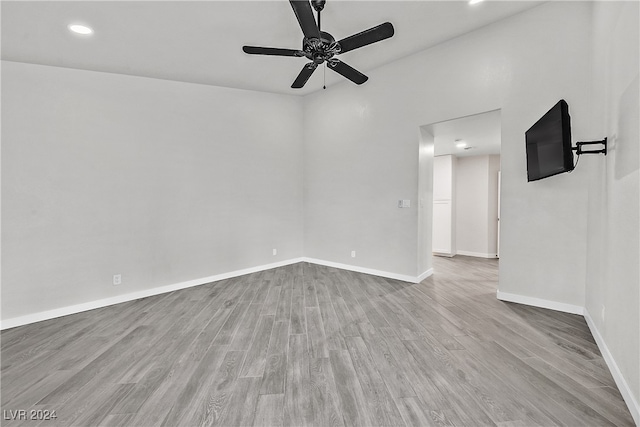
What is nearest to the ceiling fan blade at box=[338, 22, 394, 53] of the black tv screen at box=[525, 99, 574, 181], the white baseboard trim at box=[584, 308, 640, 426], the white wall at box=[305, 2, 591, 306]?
the black tv screen at box=[525, 99, 574, 181]

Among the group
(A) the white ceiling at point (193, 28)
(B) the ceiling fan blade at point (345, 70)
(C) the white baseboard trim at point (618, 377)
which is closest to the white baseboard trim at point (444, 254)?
(C) the white baseboard trim at point (618, 377)

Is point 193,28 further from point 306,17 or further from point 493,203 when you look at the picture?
point 493,203

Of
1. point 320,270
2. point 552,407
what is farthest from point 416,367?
point 320,270

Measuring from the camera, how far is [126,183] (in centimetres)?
377

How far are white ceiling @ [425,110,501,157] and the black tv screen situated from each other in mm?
866

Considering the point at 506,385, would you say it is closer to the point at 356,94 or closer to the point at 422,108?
the point at 422,108

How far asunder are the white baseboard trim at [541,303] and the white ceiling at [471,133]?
7.54 feet

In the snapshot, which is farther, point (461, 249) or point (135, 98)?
point (461, 249)

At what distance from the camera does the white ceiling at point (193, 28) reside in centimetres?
271

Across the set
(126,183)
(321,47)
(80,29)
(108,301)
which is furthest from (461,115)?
(108,301)

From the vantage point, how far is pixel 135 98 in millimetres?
3832

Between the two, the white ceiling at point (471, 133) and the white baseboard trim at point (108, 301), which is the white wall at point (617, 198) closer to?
the white ceiling at point (471, 133)

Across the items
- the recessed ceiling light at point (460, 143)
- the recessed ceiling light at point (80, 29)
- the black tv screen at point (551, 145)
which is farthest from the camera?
the recessed ceiling light at point (460, 143)

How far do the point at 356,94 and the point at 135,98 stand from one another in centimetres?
338
